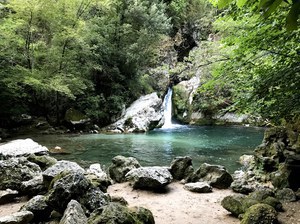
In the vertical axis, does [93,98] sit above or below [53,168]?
above

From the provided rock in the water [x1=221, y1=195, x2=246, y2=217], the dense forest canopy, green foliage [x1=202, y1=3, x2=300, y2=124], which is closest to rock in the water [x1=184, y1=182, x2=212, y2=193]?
rock in the water [x1=221, y1=195, x2=246, y2=217]

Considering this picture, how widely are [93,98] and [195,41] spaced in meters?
14.0

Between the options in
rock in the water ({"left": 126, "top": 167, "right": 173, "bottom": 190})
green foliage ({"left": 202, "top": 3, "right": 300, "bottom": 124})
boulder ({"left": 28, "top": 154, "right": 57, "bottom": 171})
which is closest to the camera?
green foliage ({"left": 202, "top": 3, "right": 300, "bottom": 124})

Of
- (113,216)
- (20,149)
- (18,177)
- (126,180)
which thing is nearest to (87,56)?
(20,149)

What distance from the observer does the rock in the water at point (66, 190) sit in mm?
3924

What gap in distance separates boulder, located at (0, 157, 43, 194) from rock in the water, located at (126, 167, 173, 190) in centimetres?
203

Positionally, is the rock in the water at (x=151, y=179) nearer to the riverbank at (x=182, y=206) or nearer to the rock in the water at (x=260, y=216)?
the riverbank at (x=182, y=206)

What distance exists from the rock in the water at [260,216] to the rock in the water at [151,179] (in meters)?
2.46

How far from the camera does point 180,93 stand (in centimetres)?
2336

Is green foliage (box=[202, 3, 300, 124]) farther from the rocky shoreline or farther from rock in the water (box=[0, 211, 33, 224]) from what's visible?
rock in the water (box=[0, 211, 33, 224])

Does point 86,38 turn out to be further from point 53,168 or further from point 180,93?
point 53,168

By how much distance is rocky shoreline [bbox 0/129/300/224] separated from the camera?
352 centimetres

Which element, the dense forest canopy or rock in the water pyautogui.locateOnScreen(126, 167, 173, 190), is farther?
the dense forest canopy

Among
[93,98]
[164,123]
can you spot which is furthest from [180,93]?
[93,98]
